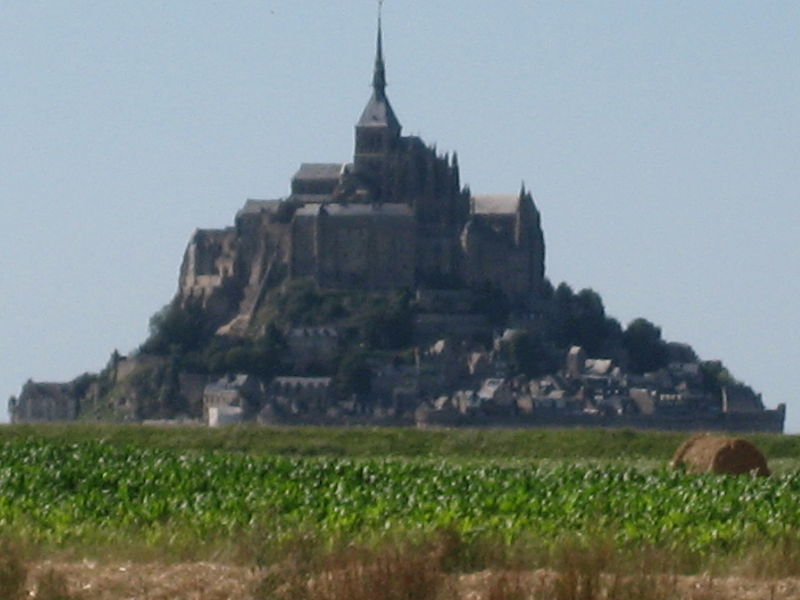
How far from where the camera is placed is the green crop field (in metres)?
21.0

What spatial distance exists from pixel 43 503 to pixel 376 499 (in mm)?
3345

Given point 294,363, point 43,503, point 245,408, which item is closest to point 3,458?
point 43,503

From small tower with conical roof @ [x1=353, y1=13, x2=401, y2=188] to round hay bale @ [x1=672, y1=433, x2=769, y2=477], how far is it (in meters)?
115

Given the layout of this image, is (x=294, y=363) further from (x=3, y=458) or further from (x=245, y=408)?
(x=3, y=458)

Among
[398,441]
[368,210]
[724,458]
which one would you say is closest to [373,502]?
[724,458]

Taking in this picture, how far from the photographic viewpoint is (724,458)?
30.8m

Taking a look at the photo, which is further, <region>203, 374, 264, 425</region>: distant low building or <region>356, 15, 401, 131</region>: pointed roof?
<region>356, 15, 401, 131</region>: pointed roof

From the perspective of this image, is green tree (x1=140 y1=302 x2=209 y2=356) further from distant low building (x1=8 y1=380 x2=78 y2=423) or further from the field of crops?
the field of crops

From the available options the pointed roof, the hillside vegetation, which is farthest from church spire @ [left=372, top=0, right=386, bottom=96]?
the hillside vegetation

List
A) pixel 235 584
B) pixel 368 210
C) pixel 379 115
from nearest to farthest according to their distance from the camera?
pixel 235 584 < pixel 368 210 < pixel 379 115

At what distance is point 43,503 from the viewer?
24766 millimetres

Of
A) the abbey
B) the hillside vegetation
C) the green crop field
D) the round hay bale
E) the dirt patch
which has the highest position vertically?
the abbey

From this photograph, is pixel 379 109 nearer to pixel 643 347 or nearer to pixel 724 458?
pixel 643 347

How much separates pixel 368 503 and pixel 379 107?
430 feet
